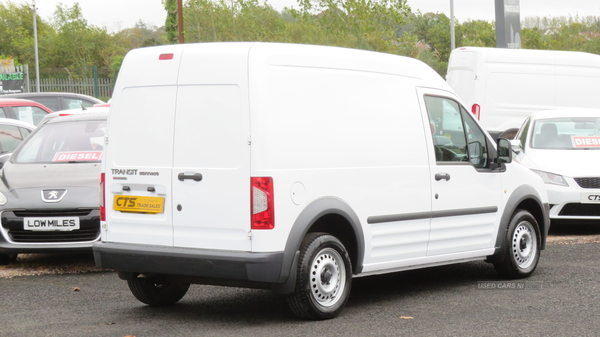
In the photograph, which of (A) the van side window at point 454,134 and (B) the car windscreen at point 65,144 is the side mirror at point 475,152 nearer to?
(A) the van side window at point 454,134

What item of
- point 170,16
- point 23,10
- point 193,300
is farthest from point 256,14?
point 193,300

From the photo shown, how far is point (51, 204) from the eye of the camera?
28.6ft

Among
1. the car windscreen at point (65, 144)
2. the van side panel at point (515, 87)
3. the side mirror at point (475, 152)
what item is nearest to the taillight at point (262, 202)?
the side mirror at point (475, 152)

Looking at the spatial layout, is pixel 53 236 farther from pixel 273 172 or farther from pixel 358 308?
pixel 273 172

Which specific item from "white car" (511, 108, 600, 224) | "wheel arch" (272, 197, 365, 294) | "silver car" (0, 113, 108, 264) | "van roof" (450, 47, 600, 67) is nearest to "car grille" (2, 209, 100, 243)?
"silver car" (0, 113, 108, 264)

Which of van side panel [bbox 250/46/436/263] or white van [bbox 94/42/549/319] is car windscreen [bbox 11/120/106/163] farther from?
van side panel [bbox 250/46/436/263]

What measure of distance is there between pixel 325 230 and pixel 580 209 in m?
5.61

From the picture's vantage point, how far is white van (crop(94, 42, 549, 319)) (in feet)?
19.5

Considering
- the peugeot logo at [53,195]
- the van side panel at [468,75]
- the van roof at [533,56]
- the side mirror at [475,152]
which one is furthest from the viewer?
the van roof at [533,56]

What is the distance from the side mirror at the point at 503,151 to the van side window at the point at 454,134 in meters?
0.13

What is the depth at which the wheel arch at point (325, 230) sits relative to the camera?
235 inches

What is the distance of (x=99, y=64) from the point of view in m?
54.8

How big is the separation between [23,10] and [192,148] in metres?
65.2

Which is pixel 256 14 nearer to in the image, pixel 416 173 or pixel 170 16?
pixel 170 16
